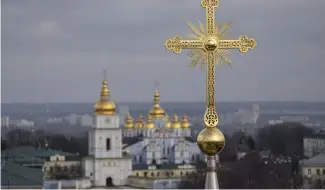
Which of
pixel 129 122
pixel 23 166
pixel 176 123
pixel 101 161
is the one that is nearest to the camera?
pixel 23 166

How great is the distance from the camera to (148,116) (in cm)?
2286

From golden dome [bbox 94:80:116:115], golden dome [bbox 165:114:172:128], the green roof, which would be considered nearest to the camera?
the green roof

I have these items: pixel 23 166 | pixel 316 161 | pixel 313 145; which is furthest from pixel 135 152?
pixel 313 145

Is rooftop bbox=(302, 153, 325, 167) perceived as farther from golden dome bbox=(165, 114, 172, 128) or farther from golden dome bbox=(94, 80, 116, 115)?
golden dome bbox=(165, 114, 172, 128)

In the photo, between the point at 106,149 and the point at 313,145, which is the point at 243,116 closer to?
the point at 313,145

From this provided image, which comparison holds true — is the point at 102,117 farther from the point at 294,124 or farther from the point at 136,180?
the point at 294,124

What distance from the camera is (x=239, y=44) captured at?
3594mm

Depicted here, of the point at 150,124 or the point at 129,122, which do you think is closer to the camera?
the point at 129,122

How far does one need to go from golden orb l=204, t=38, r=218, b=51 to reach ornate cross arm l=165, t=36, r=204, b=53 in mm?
20

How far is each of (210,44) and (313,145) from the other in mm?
12827

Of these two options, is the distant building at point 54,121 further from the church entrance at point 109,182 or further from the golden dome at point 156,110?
the church entrance at point 109,182

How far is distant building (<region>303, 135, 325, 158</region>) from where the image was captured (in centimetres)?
1596

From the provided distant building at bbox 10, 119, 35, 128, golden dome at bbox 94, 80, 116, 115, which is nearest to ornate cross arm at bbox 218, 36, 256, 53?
distant building at bbox 10, 119, 35, 128

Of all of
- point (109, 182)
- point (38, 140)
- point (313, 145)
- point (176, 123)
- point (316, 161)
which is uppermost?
point (176, 123)
